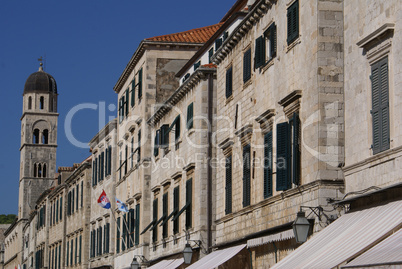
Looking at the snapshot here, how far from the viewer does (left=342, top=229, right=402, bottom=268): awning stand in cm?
1252

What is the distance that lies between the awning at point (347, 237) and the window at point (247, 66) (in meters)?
8.43

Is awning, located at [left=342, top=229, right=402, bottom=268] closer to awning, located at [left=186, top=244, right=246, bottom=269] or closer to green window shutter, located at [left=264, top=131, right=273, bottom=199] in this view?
green window shutter, located at [left=264, top=131, right=273, bottom=199]

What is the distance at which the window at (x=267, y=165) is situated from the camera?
2305 centimetres

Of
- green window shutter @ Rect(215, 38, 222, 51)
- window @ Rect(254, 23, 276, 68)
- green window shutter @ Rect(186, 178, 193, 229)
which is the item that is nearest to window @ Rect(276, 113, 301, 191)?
window @ Rect(254, 23, 276, 68)

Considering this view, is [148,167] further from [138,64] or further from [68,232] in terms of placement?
[68,232]

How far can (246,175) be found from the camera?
25.6 meters

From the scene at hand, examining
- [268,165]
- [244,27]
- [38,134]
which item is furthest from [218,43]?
[38,134]

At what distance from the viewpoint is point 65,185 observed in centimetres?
6388

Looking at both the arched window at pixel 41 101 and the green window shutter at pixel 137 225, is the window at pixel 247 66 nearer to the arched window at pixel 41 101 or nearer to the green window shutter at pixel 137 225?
the green window shutter at pixel 137 225

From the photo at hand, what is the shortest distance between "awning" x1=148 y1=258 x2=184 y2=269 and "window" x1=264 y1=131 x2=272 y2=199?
9.22 m

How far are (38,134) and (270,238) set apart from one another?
100 meters

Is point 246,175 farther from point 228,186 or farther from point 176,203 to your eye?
point 176,203

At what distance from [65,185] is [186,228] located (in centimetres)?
3261

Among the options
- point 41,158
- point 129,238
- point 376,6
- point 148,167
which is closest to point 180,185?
point 148,167
